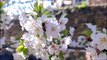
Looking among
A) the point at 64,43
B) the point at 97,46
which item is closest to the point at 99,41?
the point at 97,46

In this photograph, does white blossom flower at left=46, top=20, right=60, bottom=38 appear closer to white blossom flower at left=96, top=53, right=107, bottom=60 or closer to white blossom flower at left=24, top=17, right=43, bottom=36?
white blossom flower at left=24, top=17, right=43, bottom=36

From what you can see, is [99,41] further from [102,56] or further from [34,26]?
[34,26]

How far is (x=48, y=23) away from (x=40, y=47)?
10cm

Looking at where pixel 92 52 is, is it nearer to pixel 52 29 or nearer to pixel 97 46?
pixel 97 46

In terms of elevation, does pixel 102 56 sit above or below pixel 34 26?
below

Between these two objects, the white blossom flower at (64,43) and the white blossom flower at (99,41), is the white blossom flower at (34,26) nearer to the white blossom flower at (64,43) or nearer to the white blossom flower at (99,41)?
the white blossom flower at (64,43)

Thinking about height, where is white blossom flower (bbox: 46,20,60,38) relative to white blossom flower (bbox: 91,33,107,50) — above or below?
above

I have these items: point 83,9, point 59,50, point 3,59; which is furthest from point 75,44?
point 83,9

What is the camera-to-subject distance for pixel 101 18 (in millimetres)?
6125

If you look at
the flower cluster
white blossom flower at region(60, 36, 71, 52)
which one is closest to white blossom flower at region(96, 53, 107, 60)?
the flower cluster

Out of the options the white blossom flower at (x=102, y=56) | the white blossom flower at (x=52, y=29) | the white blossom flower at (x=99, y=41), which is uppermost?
the white blossom flower at (x=52, y=29)

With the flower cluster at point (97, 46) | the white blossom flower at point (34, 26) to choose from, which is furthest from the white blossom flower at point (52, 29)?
the flower cluster at point (97, 46)

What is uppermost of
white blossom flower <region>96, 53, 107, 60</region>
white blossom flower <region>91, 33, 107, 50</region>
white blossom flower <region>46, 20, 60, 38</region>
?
white blossom flower <region>46, 20, 60, 38</region>

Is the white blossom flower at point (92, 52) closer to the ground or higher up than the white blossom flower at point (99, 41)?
closer to the ground
